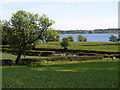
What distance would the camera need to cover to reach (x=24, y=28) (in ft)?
161

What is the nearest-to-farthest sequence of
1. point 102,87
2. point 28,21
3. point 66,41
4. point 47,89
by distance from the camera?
point 47,89 → point 102,87 → point 28,21 → point 66,41

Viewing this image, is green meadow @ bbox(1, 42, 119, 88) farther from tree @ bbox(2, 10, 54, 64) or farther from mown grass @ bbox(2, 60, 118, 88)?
tree @ bbox(2, 10, 54, 64)

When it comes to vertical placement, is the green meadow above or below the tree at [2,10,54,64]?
below

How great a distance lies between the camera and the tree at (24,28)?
4859 cm

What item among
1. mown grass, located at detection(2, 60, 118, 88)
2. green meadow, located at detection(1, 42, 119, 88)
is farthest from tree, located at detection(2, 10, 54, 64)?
mown grass, located at detection(2, 60, 118, 88)

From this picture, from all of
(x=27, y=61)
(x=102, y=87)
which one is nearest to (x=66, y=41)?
(x=27, y=61)

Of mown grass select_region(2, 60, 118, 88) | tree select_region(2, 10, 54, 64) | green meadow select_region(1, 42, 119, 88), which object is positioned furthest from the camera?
tree select_region(2, 10, 54, 64)

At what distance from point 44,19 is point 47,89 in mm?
34873

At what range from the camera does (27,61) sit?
5175 cm

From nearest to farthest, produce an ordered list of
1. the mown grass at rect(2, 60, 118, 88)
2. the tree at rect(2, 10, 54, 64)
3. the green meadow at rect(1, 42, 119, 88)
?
1. the mown grass at rect(2, 60, 118, 88)
2. the green meadow at rect(1, 42, 119, 88)
3. the tree at rect(2, 10, 54, 64)

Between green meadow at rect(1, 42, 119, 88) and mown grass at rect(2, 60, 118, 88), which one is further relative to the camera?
green meadow at rect(1, 42, 119, 88)

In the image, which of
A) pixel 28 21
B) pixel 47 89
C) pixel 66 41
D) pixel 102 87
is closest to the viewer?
pixel 47 89

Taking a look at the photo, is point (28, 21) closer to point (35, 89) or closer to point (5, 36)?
point (5, 36)

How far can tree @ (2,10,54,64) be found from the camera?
48.6m
